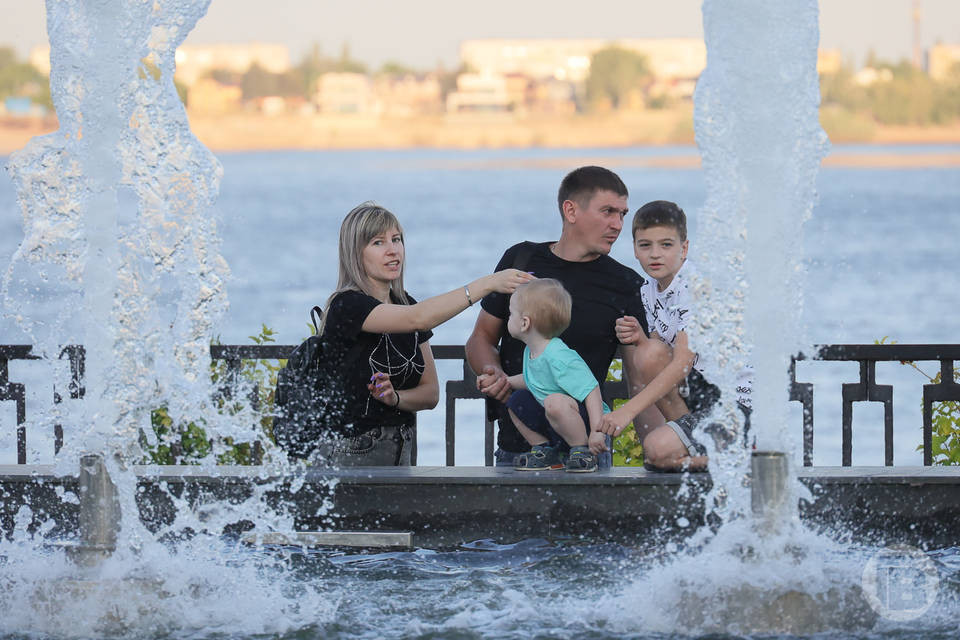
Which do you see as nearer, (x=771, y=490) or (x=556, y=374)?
(x=771, y=490)

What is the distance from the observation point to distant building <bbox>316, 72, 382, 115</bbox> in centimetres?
8806

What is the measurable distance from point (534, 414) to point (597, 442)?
307 mm

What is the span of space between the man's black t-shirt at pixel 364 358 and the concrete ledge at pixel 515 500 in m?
0.23

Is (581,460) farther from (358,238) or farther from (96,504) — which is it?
(96,504)

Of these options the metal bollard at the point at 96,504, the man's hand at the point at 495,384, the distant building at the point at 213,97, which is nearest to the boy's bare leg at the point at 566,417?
the man's hand at the point at 495,384

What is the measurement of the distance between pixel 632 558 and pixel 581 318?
0.99 metres

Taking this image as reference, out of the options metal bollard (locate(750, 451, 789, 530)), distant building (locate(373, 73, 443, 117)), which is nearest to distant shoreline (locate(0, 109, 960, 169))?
distant building (locate(373, 73, 443, 117))

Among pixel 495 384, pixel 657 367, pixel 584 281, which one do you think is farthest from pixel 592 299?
pixel 495 384

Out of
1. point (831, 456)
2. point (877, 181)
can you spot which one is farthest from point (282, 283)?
point (877, 181)

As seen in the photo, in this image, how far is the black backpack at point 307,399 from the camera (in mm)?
5348

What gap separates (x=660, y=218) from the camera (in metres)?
5.34

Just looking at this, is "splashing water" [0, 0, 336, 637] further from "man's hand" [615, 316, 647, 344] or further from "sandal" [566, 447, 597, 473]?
"man's hand" [615, 316, 647, 344]

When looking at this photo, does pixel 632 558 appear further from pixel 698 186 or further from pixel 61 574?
pixel 698 186

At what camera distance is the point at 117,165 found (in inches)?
177
